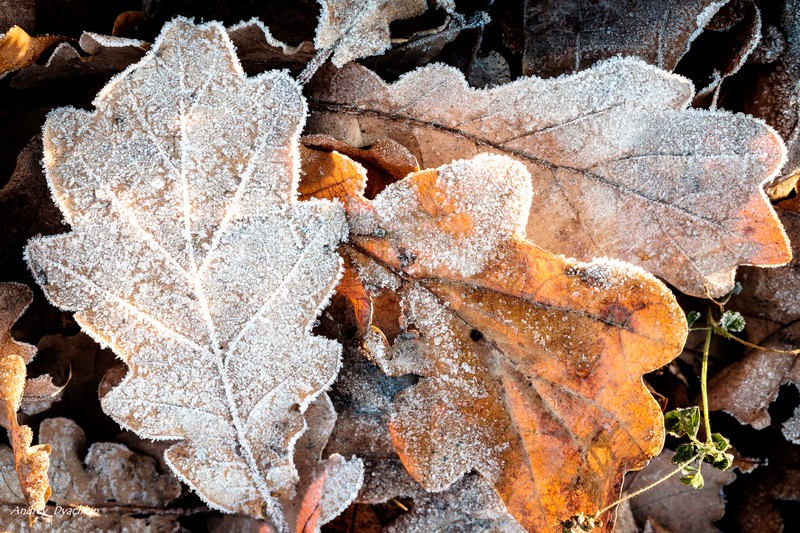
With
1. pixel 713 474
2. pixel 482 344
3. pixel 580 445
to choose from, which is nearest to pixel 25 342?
pixel 482 344

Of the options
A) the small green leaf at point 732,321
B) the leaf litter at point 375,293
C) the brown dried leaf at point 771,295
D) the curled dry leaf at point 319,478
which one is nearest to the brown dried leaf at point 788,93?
the brown dried leaf at point 771,295

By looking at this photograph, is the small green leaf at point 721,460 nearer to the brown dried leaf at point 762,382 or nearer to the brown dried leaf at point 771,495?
the brown dried leaf at point 762,382

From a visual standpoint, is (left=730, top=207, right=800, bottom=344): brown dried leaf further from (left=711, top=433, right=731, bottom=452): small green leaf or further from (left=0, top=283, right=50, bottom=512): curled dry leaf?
(left=0, top=283, right=50, bottom=512): curled dry leaf

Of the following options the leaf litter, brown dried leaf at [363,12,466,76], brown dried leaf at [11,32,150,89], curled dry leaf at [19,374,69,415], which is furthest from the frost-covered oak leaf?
curled dry leaf at [19,374,69,415]

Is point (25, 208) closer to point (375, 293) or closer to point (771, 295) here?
point (375, 293)

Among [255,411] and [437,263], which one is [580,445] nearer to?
[437,263]

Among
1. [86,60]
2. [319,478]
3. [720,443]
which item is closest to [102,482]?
[319,478]

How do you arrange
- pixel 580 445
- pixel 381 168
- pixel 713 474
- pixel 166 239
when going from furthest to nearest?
1. pixel 713 474
2. pixel 381 168
3. pixel 580 445
4. pixel 166 239
